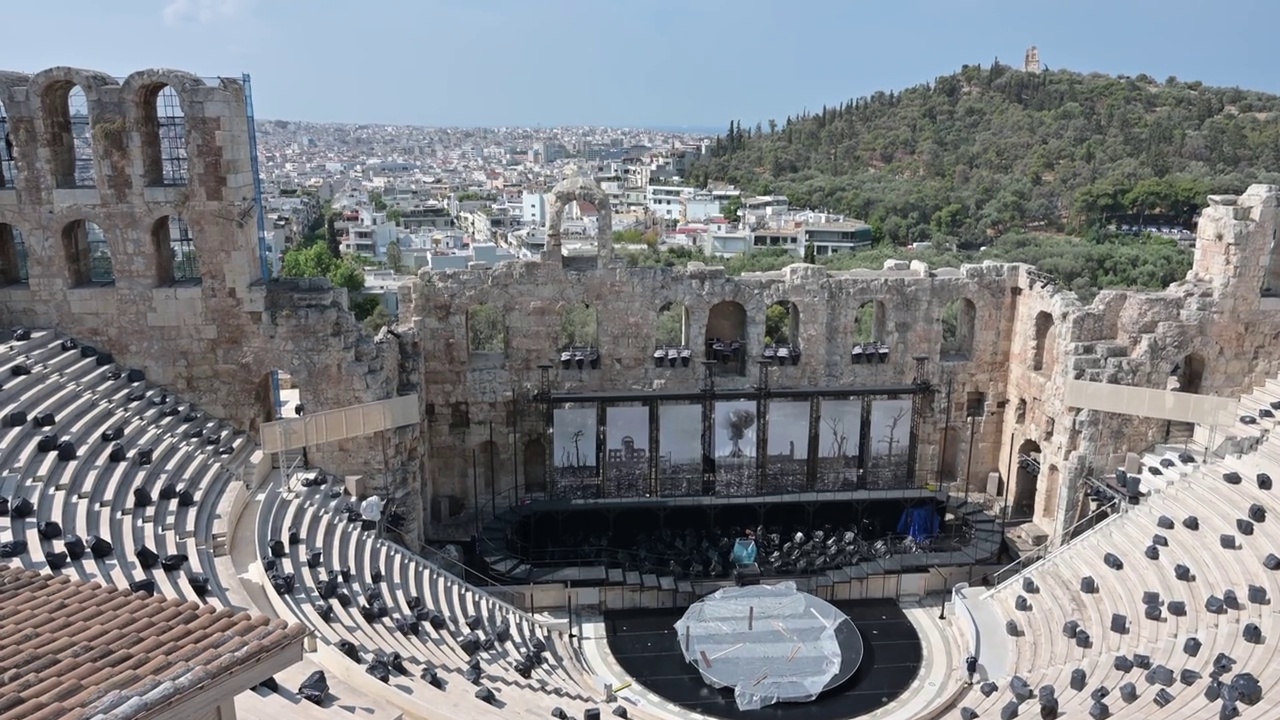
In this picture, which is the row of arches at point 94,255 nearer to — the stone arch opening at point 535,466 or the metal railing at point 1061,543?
the stone arch opening at point 535,466

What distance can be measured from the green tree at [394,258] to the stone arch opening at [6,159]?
47458mm

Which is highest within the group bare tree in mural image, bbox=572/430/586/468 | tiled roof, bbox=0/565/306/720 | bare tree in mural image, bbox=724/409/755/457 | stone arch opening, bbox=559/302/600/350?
tiled roof, bbox=0/565/306/720

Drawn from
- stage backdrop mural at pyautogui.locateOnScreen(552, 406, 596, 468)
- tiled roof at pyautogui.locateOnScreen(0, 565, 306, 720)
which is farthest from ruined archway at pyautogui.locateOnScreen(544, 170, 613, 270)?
tiled roof at pyautogui.locateOnScreen(0, 565, 306, 720)

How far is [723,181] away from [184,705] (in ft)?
337

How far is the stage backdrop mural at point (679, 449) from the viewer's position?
2297 cm

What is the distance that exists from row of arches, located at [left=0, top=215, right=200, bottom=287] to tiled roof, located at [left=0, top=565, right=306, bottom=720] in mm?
11028

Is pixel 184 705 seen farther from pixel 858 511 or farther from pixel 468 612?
pixel 858 511

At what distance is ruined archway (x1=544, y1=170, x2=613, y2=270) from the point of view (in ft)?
71.0

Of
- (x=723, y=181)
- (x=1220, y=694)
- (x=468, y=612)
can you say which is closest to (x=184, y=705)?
(x=468, y=612)

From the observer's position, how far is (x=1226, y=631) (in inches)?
575

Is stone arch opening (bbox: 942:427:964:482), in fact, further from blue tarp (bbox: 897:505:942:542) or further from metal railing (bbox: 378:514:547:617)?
metal railing (bbox: 378:514:547:617)

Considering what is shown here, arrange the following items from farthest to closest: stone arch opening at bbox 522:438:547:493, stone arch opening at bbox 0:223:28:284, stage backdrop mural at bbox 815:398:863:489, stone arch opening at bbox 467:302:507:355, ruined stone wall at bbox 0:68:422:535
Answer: stone arch opening at bbox 467:302:507:355
stone arch opening at bbox 522:438:547:493
stage backdrop mural at bbox 815:398:863:489
stone arch opening at bbox 0:223:28:284
ruined stone wall at bbox 0:68:422:535

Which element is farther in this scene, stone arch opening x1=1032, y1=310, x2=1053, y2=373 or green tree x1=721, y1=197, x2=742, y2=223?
green tree x1=721, y1=197, x2=742, y2=223

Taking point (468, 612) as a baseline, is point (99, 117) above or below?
above
